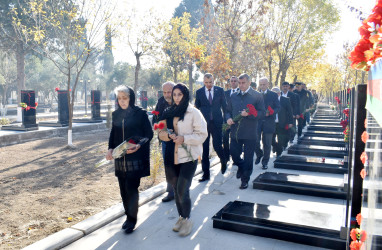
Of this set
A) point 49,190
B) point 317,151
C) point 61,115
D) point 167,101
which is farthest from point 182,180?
point 61,115

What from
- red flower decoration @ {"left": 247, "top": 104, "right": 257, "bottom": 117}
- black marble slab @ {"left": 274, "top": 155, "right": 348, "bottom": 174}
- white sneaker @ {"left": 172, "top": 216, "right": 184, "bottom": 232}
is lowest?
white sneaker @ {"left": 172, "top": 216, "right": 184, "bottom": 232}

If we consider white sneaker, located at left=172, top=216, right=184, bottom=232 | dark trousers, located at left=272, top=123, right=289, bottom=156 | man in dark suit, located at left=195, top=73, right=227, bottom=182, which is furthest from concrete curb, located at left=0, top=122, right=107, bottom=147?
white sneaker, located at left=172, top=216, right=184, bottom=232

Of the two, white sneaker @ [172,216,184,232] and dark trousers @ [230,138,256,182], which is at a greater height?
dark trousers @ [230,138,256,182]

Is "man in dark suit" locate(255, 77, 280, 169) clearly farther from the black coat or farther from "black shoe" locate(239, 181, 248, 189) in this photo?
the black coat

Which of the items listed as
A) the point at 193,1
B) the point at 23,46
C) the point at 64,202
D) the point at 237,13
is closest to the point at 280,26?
the point at 237,13

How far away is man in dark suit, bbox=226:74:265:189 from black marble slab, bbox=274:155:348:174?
1813mm

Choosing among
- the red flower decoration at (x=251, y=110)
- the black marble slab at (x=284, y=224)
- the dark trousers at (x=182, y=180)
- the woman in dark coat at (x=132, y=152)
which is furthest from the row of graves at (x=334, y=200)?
the red flower decoration at (x=251, y=110)

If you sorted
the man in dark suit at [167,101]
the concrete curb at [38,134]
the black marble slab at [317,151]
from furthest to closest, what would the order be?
the concrete curb at [38,134] → the black marble slab at [317,151] → the man in dark suit at [167,101]

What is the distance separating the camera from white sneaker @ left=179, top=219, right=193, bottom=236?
4143 millimetres

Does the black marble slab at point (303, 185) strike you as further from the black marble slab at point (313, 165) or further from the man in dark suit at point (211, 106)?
the black marble slab at point (313, 165)

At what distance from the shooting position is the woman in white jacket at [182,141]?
4047 millimetres

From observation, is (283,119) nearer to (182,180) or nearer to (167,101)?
(167,101)

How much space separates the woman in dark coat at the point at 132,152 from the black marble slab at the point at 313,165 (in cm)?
470

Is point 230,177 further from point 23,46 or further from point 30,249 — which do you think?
Answer: point 23,46
